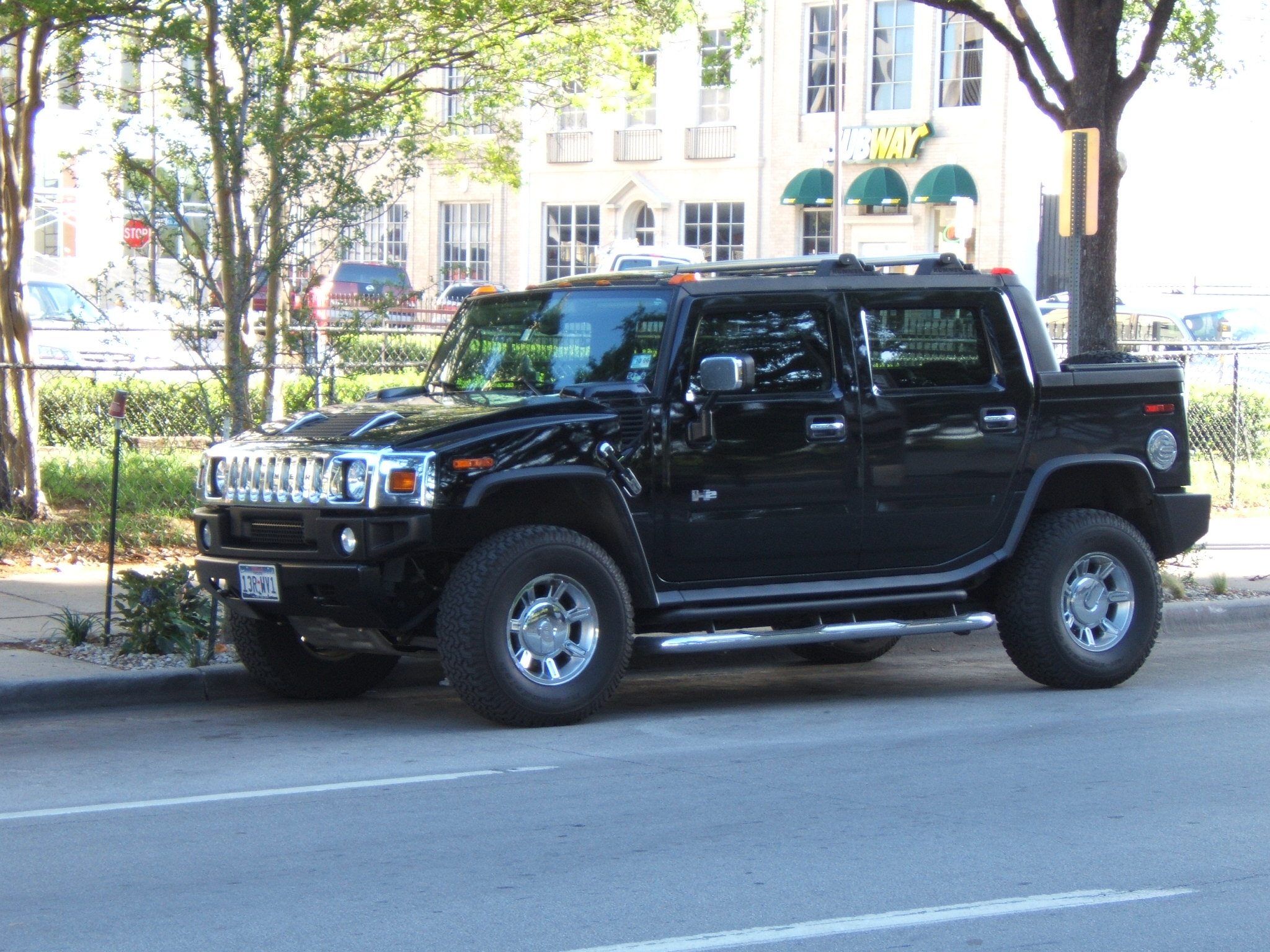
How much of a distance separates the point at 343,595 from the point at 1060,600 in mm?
3765

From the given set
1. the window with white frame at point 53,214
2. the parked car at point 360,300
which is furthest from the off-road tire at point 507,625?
the window with white frame at point 53,214

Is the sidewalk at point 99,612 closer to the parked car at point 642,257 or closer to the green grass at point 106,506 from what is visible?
the green grass at point 106,506

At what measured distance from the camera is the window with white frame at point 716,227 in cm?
4050

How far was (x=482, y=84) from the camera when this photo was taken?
17.2m

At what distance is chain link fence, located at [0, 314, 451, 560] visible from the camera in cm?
994

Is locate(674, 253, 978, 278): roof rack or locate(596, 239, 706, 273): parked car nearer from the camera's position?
locate(674, 253, 978, 278): roof rack

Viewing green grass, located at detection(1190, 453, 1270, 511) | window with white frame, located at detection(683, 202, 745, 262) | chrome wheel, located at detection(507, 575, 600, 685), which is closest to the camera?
chrome wheel, located at detection(507, 575, 600, 685)

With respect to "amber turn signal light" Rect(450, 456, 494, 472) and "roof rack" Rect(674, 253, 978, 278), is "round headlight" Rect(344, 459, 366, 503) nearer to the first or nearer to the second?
"amber turn signal light" Rect(450, 456, 494, 472)

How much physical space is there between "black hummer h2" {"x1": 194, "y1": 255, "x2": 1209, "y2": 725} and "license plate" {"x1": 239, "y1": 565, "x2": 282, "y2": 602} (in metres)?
0.01

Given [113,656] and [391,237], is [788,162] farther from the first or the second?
[113,656]

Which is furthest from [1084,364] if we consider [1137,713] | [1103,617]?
[1137,713]

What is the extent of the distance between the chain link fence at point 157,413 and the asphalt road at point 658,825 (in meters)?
2.14

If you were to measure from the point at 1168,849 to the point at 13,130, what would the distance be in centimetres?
1118

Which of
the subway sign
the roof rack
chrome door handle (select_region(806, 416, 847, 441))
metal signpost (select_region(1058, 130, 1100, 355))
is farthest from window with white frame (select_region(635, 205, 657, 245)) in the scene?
chrome door handle (select_region(806, 416, 847, 441))
